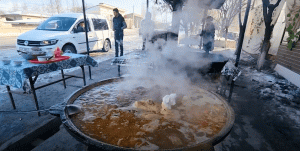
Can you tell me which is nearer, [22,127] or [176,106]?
[176,106]

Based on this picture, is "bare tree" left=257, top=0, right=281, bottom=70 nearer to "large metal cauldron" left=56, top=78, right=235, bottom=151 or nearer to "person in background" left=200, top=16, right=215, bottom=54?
"person in background" left=200, top=16, right=215, bottom=54

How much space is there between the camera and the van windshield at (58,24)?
7691 millimetres

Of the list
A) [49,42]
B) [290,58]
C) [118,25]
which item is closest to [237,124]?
[290,58]

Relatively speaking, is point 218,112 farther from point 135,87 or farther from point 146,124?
point 135,87

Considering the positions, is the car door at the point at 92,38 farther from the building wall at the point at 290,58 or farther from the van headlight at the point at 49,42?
the building wall at the point at 290,58

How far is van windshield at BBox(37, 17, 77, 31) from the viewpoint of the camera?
7.69 meters

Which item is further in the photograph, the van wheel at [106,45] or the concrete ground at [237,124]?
the van wheel at [106,45]

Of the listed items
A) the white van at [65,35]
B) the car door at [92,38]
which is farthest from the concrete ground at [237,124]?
the car door at [92,38]

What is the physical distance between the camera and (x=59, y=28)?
7688 mm

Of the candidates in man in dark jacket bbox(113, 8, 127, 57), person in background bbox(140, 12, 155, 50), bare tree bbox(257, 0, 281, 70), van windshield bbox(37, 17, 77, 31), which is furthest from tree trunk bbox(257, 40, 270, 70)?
van windshield bbox(37, 17, 77, 31)

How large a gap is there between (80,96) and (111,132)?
39.7 inches

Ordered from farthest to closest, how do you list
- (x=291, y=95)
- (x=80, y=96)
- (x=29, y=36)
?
(x=29, y=36) → (x=291, y=95) → (x=80, y=96)

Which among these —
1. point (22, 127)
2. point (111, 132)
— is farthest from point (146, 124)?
point (22, 127)

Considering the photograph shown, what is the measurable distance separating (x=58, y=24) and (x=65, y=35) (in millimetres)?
1040
